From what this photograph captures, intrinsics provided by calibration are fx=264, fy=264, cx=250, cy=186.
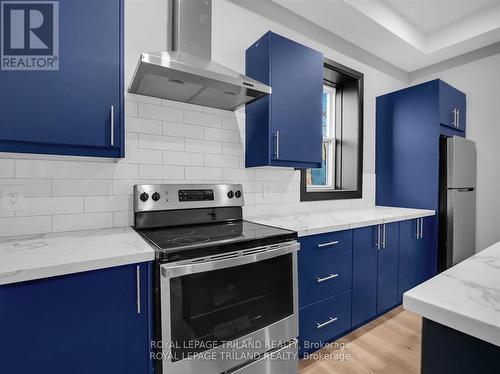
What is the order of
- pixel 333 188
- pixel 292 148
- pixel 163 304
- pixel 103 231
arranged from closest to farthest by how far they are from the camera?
pixel 163 304 < pixel 103 231 < pixel 292 148 < pixel 333 188

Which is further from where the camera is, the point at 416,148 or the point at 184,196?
the point at 416,148

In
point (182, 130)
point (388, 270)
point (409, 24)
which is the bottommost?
point (388, 270)

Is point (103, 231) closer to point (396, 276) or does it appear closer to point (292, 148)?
point (292, 148)

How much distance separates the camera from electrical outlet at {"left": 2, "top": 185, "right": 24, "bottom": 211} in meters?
1.34

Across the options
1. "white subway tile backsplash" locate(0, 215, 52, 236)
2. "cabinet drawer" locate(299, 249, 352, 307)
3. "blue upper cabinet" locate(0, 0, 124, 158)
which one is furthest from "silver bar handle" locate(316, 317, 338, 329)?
"white subway tile backsplash" locate(0, 215, 52, 236)

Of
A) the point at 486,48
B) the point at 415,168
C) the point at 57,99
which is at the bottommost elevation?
Answer: the point at 415,168

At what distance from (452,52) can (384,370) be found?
11.3 feet

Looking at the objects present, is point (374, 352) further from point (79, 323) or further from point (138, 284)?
point (79, 323)

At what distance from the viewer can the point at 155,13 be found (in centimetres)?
177

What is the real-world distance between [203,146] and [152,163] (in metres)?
0.39

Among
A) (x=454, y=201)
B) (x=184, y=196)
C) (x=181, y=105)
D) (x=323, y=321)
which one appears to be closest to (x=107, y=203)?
(x=184, y=196)

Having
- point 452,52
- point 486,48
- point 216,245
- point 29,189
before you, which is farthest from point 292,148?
point 486,48

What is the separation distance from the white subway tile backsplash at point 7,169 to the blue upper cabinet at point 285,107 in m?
1.44

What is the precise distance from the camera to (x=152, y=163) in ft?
5.74
